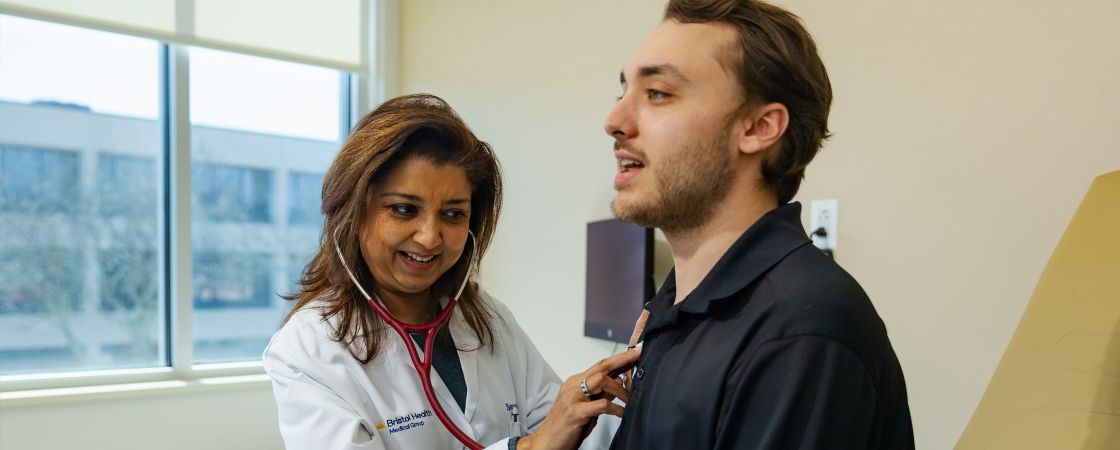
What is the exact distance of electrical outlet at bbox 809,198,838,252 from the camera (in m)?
1.89

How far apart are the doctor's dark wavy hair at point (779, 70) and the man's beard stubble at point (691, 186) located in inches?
2.7

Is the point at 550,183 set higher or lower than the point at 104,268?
higher

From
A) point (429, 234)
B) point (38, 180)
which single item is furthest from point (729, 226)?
point (38, 180)

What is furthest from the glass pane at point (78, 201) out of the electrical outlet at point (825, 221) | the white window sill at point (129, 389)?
the electrical outlet at point (825, 221)

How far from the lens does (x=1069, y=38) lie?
1.43 m

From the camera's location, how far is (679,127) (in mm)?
953

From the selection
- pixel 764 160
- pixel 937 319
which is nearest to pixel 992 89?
pixel 937 319

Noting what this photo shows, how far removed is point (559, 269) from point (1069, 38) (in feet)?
6.25

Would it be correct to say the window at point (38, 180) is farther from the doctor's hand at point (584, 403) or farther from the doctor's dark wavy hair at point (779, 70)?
the doctor's dark wavy hair at point (779, 70)

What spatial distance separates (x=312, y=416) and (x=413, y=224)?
1.19ft

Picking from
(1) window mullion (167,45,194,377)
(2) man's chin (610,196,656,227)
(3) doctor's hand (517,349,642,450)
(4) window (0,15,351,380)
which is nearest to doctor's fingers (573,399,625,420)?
(3) doctor's hand (517,349,642,450)

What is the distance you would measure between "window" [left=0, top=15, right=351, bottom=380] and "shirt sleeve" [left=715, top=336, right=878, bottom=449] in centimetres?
267

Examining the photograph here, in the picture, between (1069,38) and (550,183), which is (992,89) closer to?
(1069,38)

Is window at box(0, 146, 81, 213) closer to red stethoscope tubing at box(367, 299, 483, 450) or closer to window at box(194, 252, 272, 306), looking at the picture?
window at box(194, 252, 272, 306)
